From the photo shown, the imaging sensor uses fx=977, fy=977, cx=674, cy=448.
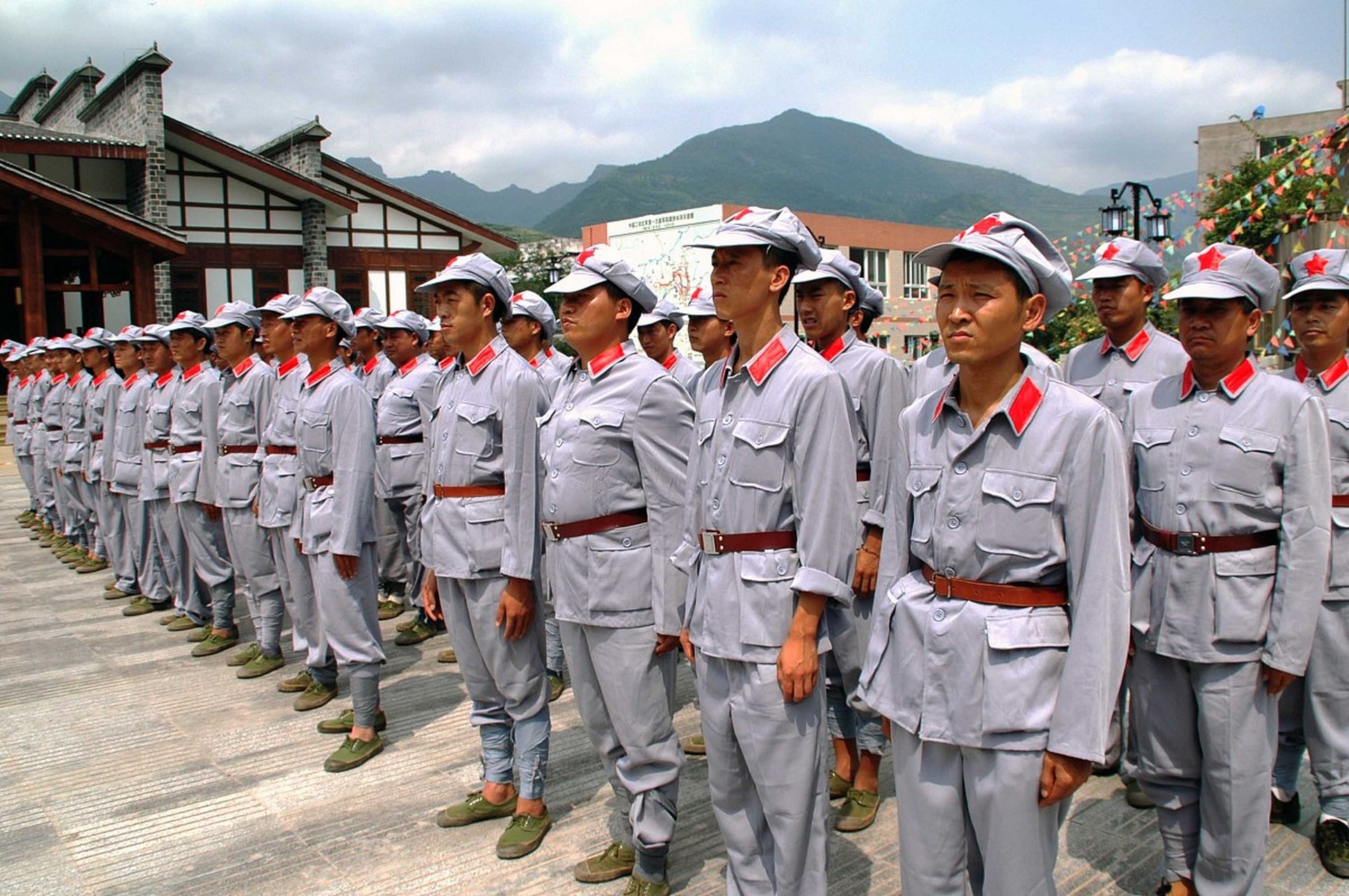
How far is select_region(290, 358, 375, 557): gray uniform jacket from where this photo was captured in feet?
15.1

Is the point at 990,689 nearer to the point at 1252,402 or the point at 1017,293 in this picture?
the point at 1017,293

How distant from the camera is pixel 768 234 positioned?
9.12 feet

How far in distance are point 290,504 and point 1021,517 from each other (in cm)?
427

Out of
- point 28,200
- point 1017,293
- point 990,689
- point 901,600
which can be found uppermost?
point 28,200

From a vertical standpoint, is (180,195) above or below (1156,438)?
above

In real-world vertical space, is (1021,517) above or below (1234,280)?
below

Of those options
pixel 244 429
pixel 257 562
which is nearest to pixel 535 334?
pixel 244 429

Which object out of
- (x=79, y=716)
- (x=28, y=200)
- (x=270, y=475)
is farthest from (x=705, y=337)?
(x=28, y=200)

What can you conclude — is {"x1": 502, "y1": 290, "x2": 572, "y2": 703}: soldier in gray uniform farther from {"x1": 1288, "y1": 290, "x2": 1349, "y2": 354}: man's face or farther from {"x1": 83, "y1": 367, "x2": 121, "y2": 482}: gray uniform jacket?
{"x1": 1288, "y1": 290, "x2": 1349, "y2": 354}: man's face

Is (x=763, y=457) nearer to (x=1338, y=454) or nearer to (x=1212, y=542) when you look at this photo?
(x=1212, y=542)

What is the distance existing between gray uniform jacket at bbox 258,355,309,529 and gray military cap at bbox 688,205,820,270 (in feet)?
10.7

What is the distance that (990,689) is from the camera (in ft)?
7.14

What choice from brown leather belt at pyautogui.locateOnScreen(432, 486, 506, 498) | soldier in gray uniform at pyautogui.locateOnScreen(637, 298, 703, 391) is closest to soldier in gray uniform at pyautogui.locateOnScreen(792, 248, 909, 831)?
brown leather belt at pyautogui.locateOnScreen(432, 486, 506, 498)

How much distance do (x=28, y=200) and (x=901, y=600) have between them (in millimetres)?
20179
